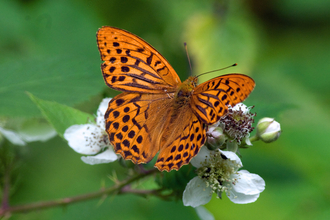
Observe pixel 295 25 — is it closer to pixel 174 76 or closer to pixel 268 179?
pixel 268 179

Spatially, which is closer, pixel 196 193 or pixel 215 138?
pixel 215 138

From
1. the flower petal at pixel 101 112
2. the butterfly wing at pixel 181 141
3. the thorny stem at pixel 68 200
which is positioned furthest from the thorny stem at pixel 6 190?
the butterfly wing at pixel 181 141

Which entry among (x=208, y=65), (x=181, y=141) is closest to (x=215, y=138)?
(x=181, y=141)

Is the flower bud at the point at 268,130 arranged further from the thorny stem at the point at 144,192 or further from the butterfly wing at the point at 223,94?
the thorny stem at the point at 144,192

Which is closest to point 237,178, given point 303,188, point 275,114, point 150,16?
point 275,114

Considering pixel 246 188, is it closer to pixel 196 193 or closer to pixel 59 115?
pixel 196 193

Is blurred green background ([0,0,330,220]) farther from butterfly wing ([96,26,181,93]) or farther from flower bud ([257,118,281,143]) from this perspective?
flower bud ([257,118,281,143])
